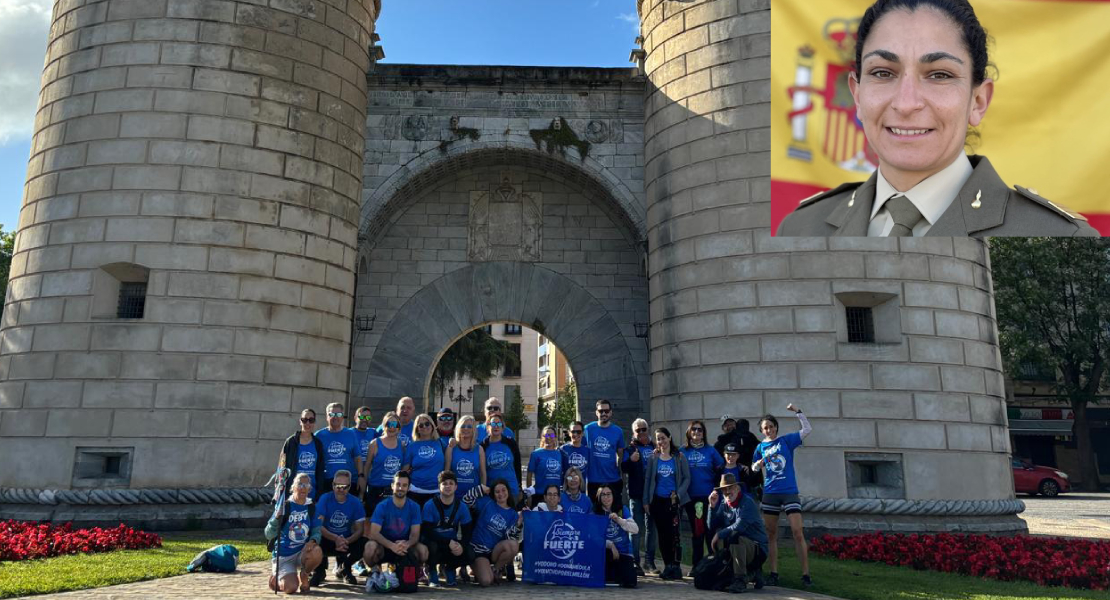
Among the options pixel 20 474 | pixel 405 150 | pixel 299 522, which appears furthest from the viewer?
pixel 405 150

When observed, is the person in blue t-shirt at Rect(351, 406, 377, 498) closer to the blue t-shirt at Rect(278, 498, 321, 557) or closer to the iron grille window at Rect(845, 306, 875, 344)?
the blue t-shirt at Rect(278, 498, 321, 557)

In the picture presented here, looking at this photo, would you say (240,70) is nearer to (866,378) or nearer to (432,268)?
(432,268)

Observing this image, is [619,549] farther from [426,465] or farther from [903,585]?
[903,585]

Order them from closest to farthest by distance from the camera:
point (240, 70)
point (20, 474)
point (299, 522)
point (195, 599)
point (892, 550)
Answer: point (195, 599) < point (299, 522) < point (892, 550) < point (20, 474) < point (240, 70)

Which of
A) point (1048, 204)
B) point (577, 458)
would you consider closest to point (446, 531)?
point (577, 458)

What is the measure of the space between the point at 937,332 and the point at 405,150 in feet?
36.1

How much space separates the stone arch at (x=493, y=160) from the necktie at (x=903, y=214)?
539 centimetres

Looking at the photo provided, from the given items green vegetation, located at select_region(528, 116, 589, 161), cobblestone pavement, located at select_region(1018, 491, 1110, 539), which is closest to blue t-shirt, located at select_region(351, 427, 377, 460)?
green vegetation, located at select_region(528, 116, 589, 161)

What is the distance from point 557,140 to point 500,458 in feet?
29.0

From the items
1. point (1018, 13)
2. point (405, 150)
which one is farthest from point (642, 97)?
point (1018, 13)

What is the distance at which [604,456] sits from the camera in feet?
30.9

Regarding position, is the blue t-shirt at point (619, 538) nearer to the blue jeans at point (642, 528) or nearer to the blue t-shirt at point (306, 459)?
the blue jeans at point (642, 528)

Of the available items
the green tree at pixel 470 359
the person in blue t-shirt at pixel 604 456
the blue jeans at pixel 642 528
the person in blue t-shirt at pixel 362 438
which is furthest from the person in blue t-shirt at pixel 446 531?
the green tree at pixel 470 359

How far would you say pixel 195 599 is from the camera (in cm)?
664
